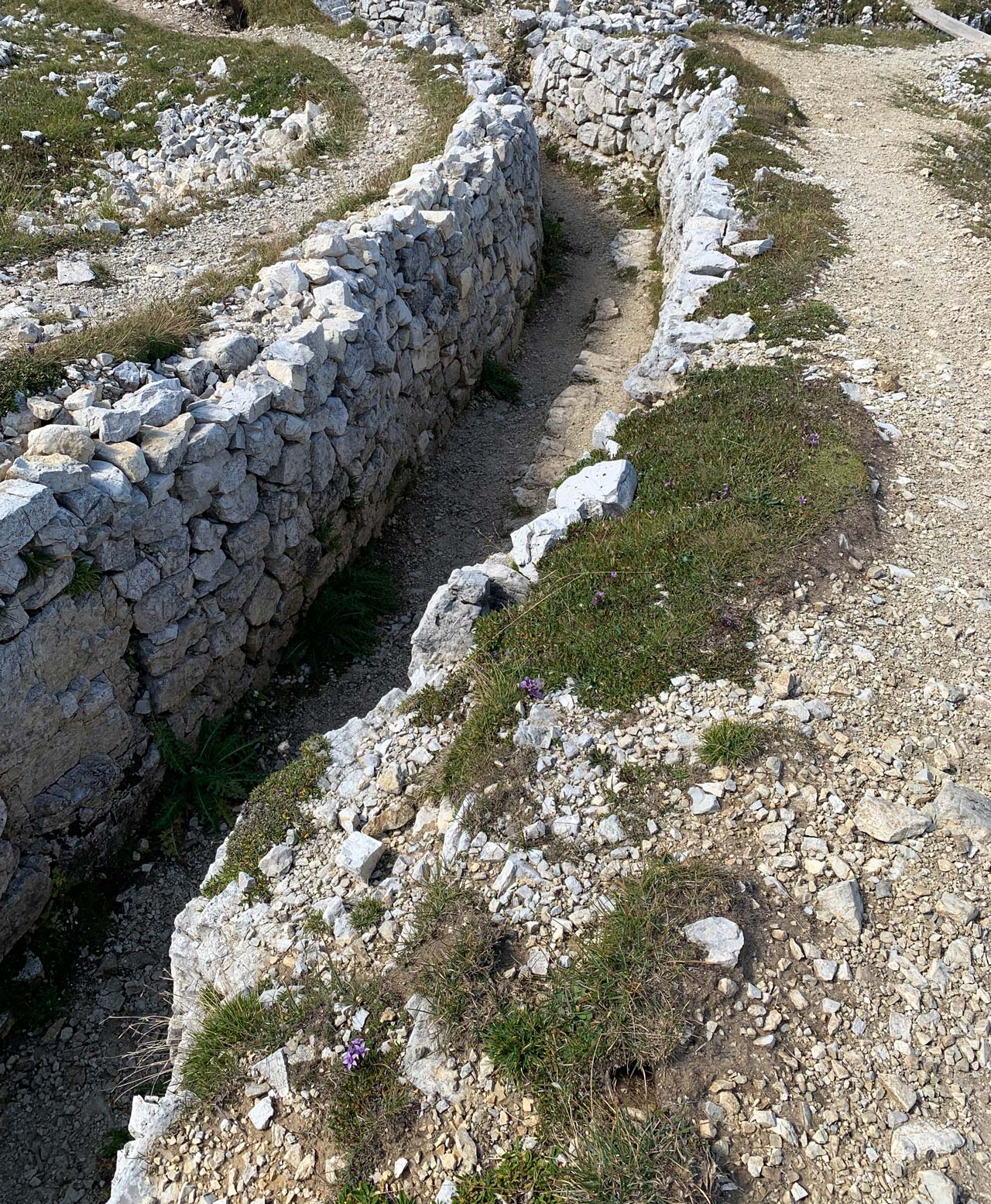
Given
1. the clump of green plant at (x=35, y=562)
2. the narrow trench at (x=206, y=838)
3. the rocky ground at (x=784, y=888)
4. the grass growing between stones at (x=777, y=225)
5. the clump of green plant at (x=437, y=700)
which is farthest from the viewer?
the grass growing between stones at (x=777, y=225)

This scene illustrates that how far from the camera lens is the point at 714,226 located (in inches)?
582

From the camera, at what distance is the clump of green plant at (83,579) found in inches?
301

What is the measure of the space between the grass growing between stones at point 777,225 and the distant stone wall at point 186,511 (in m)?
4.60

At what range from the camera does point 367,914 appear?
6.30m

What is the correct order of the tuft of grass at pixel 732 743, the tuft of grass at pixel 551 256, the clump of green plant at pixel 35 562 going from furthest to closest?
the tuft of grass at pixel 551 256 → the clump of green plant at pixel 35 562 → the tuft of grass at pixel 732 743

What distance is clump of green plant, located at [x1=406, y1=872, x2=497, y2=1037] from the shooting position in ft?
18.2

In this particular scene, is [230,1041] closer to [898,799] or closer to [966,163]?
[898,799]

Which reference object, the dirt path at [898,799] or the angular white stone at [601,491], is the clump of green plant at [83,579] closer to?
the angular white stone at [601,491]

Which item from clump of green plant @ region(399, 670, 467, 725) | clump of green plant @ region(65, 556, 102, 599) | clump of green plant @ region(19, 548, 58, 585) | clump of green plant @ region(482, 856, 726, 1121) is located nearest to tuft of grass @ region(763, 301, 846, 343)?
clump of green plant @ region(399, 670, 467, 725)

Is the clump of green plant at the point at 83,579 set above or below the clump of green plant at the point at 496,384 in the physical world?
above

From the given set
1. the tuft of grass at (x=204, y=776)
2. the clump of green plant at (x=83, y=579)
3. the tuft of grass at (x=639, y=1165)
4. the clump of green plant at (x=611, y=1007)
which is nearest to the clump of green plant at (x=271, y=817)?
the tuft of grass at (x=204, y=776)

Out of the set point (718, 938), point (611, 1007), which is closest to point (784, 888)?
point (718, 938)

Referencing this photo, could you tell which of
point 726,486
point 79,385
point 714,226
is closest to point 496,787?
point 726,486

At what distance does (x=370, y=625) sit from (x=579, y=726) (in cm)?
449
